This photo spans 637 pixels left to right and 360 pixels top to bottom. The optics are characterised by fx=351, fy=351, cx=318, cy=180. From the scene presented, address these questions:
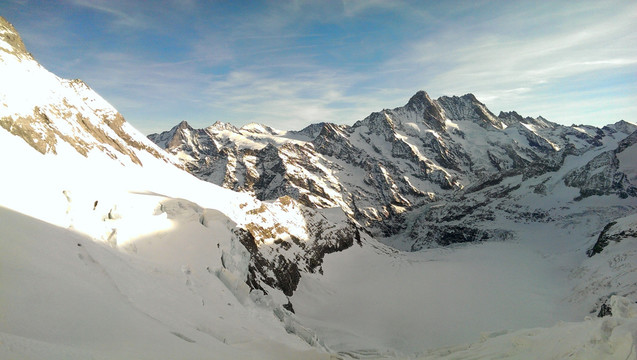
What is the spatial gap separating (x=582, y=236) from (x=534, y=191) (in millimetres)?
43128

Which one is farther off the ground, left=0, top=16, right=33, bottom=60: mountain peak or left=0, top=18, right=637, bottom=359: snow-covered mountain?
left=0, top=16, right=33, bottom=60: mountain peak

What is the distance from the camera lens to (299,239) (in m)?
65.9

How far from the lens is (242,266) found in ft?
106

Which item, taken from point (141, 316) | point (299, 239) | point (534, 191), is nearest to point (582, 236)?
point (534, 191)

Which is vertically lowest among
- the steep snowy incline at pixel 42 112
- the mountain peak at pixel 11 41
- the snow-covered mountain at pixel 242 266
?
the snow-covered mountain at pixel 242 266

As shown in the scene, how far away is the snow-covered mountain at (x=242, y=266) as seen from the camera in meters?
10.8

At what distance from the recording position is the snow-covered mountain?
1077 cm

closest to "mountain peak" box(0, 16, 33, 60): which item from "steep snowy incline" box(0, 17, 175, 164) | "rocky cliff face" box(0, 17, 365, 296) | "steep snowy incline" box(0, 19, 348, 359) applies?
"steep snowy incline" box(0, 17, 175, 164)

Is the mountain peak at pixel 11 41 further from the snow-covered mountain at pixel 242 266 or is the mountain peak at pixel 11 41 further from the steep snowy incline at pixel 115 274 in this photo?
the steep snowy incline at pixel 115 274

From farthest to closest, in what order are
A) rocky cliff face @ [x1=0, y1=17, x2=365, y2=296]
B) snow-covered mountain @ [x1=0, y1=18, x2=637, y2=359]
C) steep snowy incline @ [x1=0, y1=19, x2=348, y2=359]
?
rocky cliff face @ [x1=0, y1=17, x2=365, y2=296], snow-covered mountain @ [x1=0, y1=18, x2=637, y2=359], steep snowy incline @ [x1=0, y1=19, x2=348, y2=359]

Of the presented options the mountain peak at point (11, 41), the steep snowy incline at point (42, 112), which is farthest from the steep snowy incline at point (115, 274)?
the mountain peak at point (11, 41)

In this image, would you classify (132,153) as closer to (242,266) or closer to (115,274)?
(242,266)

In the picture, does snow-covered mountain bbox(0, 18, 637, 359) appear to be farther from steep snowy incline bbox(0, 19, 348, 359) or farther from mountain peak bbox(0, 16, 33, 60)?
mountain peak bbox(0, 16, 33, 60)

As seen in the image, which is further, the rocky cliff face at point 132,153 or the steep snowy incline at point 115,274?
the rocky cliff face at point 132,153
